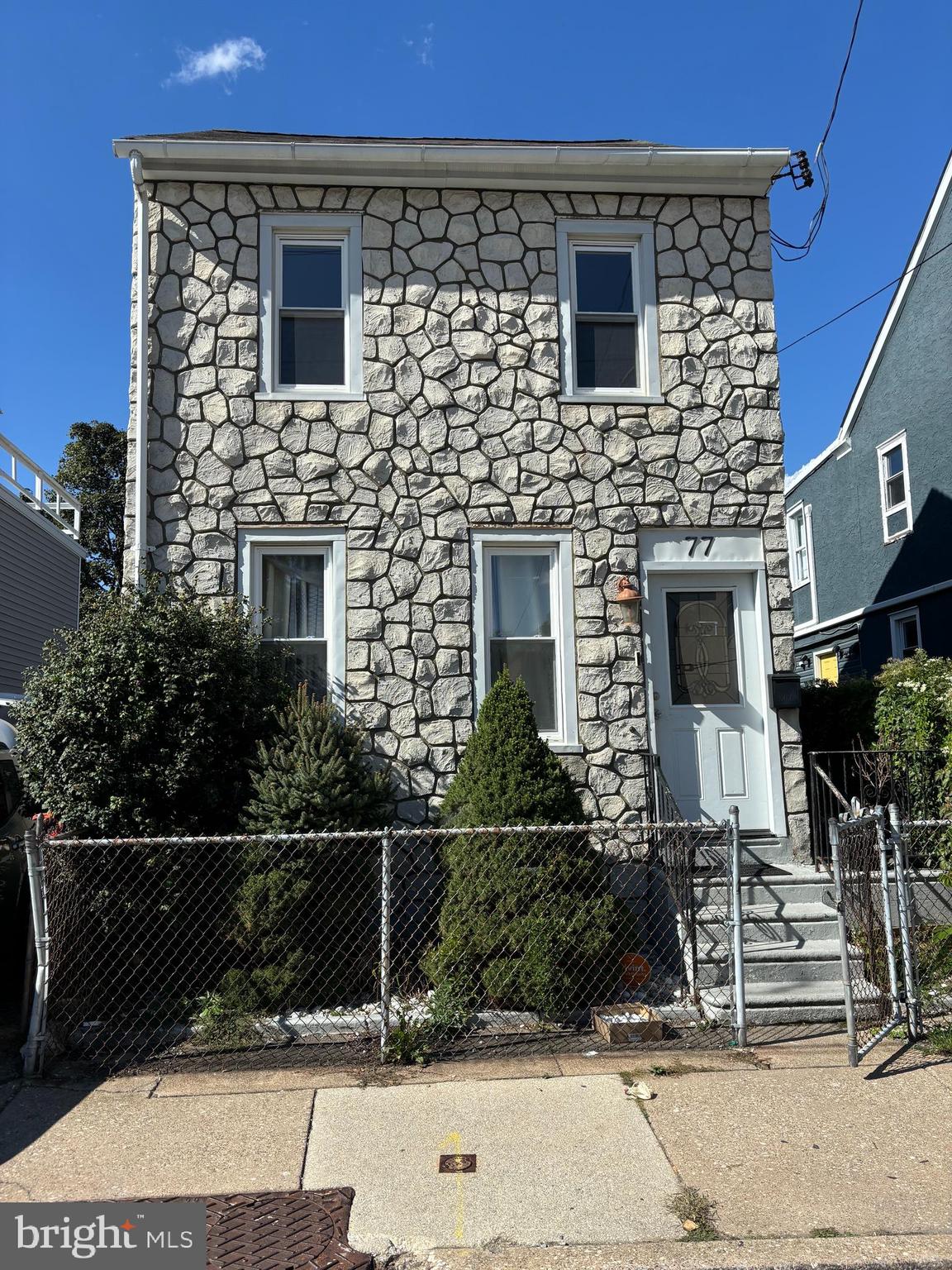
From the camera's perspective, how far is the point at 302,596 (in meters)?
8.35

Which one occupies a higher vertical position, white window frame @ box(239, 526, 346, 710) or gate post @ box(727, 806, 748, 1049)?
white window frame @ box(239, 526, 346, 710)

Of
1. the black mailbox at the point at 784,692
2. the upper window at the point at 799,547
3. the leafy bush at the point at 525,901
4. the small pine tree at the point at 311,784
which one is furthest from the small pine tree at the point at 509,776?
the upper window at the point at 799,547

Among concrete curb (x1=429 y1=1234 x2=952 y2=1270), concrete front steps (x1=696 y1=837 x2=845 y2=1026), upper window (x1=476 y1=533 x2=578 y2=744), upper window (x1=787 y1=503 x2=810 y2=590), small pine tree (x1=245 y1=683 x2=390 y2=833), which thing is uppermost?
upper window (x1=787 y1=503 x2=810 y2=590)

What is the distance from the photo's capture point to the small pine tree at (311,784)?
6516mm

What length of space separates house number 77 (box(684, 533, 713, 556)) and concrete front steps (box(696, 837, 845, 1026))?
2526 millimetres

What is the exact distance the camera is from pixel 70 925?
5.89 metres

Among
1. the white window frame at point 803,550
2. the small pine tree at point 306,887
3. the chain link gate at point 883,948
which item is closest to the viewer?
the chain link gate at point 883,948

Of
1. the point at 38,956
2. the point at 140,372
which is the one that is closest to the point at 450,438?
the point at 140,372

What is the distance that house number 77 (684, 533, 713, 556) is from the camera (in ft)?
Answer: 27.9

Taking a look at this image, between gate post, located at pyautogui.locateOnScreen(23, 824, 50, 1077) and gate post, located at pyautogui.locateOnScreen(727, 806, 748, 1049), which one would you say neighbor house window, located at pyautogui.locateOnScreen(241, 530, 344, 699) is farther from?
gate post, located at pyautogui.locateOnScreen(727, 806, 748, 1049)

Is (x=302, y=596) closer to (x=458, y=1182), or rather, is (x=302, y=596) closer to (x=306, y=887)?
(x=306, y=887)

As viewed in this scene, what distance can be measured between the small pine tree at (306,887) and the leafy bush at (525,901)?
0.57m

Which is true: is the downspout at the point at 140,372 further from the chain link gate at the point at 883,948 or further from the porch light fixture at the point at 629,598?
the chain link gate at the point at 883,948

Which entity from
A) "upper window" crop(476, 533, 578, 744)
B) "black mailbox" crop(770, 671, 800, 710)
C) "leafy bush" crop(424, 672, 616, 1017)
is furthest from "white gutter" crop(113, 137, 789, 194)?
"leafy bush" crop(424, 672, 616, 1017)
